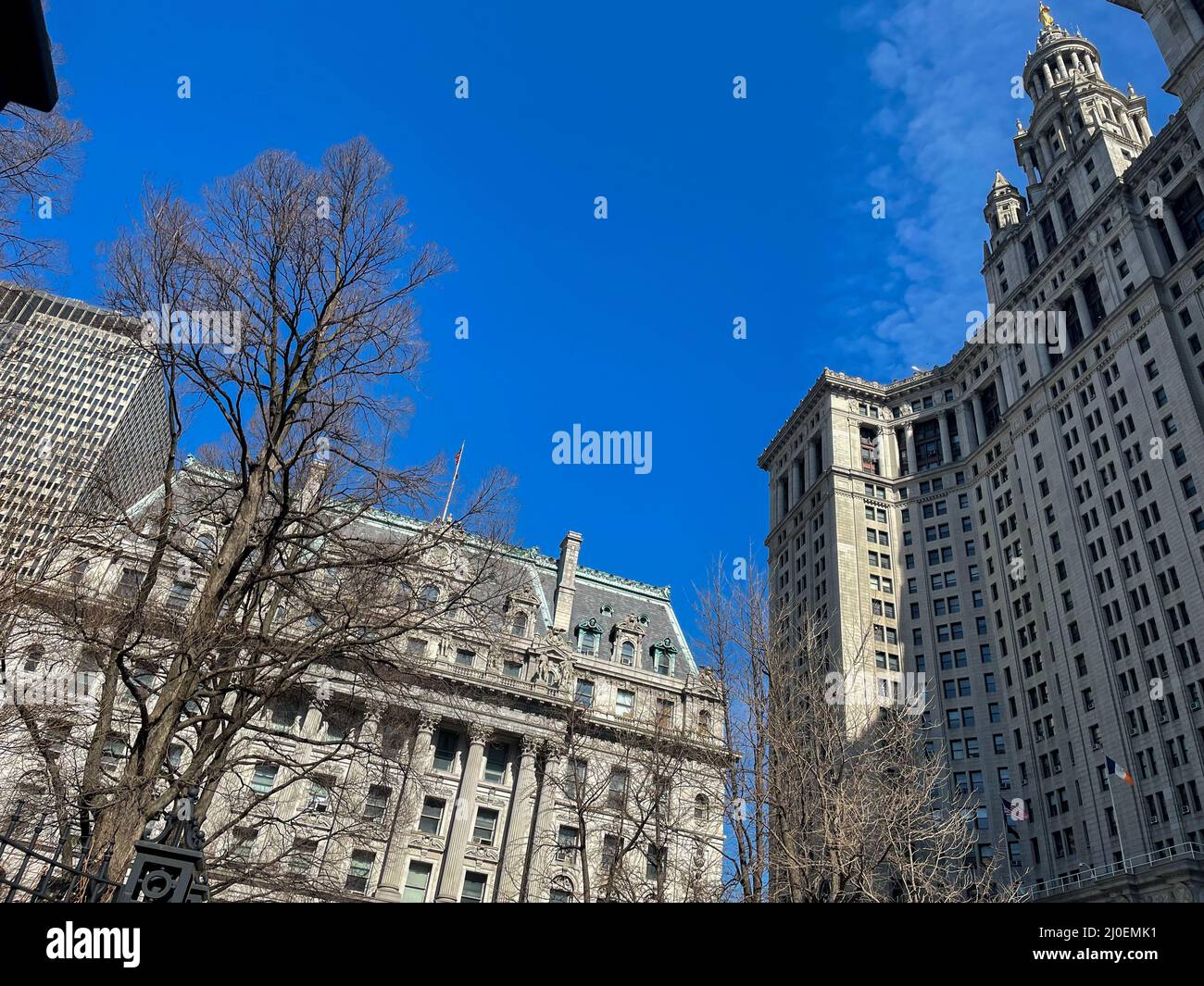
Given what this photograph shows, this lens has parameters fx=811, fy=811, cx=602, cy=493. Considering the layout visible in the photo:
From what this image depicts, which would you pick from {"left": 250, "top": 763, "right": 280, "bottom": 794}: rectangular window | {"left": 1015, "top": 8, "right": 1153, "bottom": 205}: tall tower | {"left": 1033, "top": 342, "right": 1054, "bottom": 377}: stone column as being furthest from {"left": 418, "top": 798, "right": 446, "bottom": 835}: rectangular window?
{"left": 1015, "top": 8, "right": 1153, "bottom": 205}: tall tower

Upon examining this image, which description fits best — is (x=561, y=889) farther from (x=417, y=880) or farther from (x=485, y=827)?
(x=417, y=880)

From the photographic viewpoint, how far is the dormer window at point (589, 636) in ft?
Result: 186

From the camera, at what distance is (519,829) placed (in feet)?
150

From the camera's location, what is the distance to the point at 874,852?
62.6 feet

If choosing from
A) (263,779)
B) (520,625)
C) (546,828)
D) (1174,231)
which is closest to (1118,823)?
(546,828)

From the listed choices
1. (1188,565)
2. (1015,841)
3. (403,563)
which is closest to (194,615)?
(403,563)

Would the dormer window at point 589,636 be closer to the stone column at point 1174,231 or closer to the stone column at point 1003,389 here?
the stone column at point 1003,389

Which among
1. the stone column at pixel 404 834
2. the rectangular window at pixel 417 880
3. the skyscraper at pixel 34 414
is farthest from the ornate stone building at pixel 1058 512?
the skyscraper at pixel 34 414

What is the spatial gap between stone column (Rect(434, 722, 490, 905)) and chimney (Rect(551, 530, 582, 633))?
32.4 feet

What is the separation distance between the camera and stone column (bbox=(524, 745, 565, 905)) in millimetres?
42094

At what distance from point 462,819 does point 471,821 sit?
64cm

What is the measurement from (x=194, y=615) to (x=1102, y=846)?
2627 inches

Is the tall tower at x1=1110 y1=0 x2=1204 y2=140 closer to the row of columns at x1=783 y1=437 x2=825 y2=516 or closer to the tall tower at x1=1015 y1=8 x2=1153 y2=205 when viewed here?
the tall tower at x1=1015 y1=8 x2=1153 y2=205
